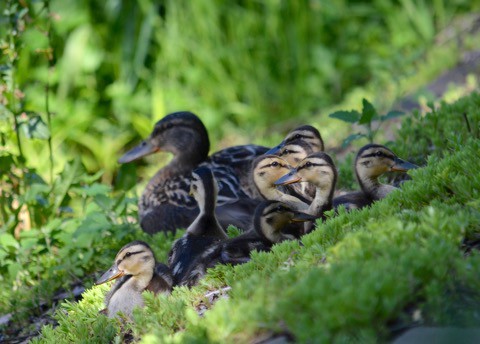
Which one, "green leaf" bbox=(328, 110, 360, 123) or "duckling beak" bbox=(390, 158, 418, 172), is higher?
"green leaf" bbox=(328, 110, 360, 123)

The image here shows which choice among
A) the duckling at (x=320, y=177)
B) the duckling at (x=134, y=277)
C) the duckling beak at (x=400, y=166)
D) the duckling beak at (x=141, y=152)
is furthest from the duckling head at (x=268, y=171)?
the duckling beak at (x=141, y=152)

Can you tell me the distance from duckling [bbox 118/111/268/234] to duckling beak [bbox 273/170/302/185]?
2.04 ft

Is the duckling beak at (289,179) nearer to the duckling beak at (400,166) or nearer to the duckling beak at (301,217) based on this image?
the duckling beak at (301,217)

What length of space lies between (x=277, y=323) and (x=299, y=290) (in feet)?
0.64

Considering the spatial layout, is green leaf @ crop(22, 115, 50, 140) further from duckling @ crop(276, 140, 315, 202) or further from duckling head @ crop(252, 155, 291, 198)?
duckling @ crop(276, 140, 315, 202)

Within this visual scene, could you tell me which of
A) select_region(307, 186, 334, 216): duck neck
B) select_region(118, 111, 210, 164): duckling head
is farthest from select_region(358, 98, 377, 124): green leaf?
select_region(118, 111, 210, 164): duckling head

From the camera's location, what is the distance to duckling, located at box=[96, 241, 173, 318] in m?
4.76

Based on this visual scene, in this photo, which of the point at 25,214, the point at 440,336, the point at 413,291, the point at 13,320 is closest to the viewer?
the point at 440,336

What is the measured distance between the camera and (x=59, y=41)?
1078cm

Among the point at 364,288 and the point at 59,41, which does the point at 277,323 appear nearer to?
the point at 364,288

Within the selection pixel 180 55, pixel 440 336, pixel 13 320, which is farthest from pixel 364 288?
pixel 180 55

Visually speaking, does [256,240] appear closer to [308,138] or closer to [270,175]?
[270,175]

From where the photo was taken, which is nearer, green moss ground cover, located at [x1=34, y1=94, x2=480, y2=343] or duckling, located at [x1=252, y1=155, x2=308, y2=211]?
green moss ground cover, located at [x1=34, y1=94, x2=480, y2=343]

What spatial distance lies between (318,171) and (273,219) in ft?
1.83
